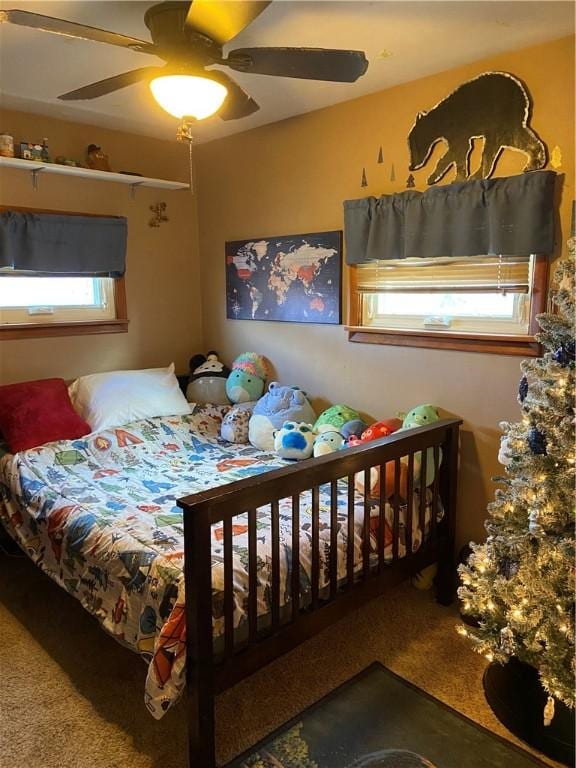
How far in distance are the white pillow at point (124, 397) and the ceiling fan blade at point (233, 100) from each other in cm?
162

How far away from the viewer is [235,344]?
3738 millimetres

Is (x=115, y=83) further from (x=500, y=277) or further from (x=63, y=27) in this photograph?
(x=500, y=277)

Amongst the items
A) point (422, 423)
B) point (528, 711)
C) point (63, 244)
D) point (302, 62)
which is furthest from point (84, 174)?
point (528, 711)

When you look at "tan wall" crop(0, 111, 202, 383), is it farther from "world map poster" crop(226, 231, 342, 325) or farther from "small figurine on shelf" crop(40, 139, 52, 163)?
"world map poster" crop(226, 231, 342, 325)

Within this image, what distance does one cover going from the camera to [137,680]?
212 centimetres

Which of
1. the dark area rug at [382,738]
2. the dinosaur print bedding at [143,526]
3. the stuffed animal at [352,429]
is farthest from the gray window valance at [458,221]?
the dark area rug at [382,738]

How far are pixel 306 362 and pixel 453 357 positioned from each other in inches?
37.4

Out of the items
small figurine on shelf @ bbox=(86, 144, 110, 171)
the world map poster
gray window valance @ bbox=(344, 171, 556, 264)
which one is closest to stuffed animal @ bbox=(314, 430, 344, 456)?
the world map poster

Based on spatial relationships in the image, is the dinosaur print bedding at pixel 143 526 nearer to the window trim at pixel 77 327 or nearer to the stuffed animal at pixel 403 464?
the stuffed animal at pixel 403 464

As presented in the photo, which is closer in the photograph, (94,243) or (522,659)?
(522,659)

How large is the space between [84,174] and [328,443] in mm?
2052

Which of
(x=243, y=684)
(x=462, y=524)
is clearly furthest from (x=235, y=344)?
(x=243, y=684)

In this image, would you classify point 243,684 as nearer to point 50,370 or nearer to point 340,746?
point 340,746

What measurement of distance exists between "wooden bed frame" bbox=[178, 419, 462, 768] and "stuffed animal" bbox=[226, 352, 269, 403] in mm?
1296
